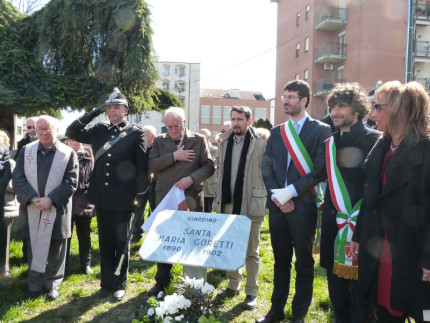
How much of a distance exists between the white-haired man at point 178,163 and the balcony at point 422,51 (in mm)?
29911

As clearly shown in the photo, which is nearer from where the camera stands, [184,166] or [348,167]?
[348,167]

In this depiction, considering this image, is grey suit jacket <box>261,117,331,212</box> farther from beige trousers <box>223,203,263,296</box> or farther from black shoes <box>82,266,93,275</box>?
black shoes <box>82,266,93,275</box>

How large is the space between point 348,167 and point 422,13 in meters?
32.4

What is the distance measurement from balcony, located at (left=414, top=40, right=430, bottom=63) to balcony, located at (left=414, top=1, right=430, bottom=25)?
57.4 inches

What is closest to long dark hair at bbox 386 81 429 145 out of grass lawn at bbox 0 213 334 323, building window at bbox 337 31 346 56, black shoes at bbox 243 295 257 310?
grass lawn at bbox 0 213 334 323

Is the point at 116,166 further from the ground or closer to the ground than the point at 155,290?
further from the ground

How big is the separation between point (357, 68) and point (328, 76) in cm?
304

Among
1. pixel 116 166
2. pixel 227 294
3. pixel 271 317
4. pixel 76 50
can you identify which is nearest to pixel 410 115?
pixel 271 317

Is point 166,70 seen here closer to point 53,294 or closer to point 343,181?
point 53,294

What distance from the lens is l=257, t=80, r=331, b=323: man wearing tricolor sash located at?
3678 mm

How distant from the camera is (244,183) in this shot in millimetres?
4512

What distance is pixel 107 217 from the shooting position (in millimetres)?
4664

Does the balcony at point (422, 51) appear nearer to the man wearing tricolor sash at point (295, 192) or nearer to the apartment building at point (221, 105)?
the man wearing tricolor sash at point (295, 192)

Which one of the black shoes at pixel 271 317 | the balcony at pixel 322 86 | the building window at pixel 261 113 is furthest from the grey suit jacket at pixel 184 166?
the building window at pixel 261 113
